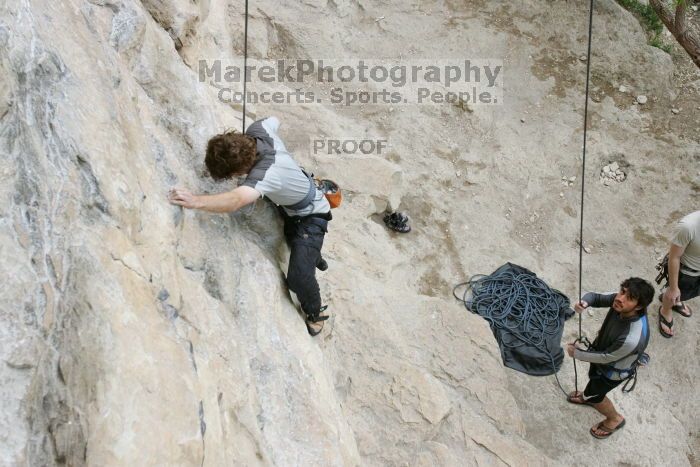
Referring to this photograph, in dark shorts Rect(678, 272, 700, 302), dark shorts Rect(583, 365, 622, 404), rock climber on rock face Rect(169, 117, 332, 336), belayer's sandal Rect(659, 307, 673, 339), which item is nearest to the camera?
rock climber on rock face Rect(169, 117, 332, 336)

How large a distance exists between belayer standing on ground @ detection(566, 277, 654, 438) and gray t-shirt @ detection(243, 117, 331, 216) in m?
2.24

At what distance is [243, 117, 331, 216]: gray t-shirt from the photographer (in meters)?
3.47

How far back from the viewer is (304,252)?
157 inches

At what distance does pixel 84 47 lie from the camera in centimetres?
290

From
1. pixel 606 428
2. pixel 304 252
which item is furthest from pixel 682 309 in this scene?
pixel 304 252

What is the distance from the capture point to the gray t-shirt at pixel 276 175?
347 centimetres

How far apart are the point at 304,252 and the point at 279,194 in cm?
49

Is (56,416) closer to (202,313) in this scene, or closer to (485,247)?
(202,313)

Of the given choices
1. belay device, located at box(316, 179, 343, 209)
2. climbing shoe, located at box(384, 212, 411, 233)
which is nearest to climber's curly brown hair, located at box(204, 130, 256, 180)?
belay device, located at box(316, 179, 343, 209)

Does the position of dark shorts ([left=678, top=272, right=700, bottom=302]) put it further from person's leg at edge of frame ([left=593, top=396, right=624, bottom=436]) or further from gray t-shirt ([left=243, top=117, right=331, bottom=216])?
gray t-shirt ([left=243, top=117, right=331, bottom=216])

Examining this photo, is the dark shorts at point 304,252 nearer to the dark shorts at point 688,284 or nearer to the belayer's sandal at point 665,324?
the dark shorts at point 688,284

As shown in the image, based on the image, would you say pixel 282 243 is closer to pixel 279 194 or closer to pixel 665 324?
pixel 279 194

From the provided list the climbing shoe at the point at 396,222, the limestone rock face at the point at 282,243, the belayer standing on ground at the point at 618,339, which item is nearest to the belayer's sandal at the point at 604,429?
the limestone rock face at the point at 282,243

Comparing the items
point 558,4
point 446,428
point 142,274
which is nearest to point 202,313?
point 142,274
